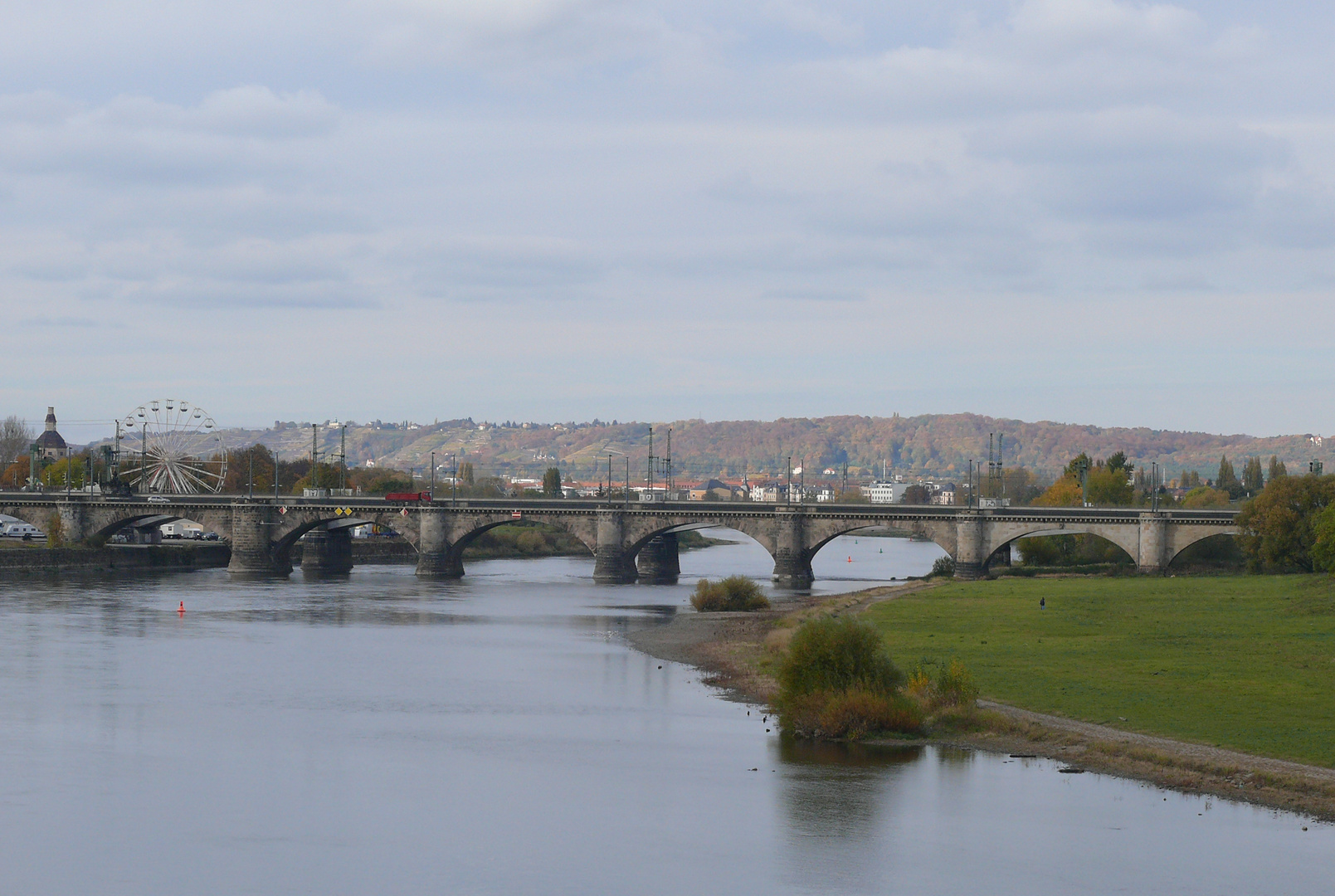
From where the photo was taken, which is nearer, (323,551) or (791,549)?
(791,549)

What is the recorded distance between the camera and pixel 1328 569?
237 ft

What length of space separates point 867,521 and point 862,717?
7249cm

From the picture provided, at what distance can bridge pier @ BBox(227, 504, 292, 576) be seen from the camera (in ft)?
387

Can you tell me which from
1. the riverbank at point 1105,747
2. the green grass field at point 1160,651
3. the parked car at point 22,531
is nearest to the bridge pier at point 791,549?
the green grass field at point 1160,651

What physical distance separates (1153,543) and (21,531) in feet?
A: 345

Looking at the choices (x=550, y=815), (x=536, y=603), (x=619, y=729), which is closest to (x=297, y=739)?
(x=619, y=729)

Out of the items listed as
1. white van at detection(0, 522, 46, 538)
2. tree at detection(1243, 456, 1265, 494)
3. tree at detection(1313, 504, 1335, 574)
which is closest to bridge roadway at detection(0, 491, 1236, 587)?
white van at detection(0, 522, 46, 538)

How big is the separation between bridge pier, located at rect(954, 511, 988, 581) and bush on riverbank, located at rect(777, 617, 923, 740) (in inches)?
2644

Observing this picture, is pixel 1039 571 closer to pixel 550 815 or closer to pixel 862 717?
pixel 862 717

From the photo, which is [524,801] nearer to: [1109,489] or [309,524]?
[309,524]

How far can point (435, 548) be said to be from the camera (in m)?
116

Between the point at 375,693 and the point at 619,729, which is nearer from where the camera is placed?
the point at 619,729

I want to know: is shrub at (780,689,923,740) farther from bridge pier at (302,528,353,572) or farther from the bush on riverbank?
bridge pier at (302,528,353,572)

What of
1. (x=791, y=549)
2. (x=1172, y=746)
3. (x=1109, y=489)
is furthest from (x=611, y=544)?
(x=1172, y=746)
